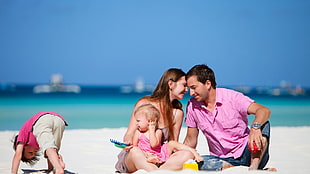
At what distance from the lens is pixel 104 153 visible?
726 centimetres

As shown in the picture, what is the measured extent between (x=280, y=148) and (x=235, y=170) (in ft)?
10.8

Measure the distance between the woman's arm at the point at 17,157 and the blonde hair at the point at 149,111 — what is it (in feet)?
4.08

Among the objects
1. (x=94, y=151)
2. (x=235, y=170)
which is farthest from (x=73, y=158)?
(x=235, y=170)

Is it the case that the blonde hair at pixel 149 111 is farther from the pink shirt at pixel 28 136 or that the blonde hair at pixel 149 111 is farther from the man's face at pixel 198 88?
the pink shirt at pixel 28 136

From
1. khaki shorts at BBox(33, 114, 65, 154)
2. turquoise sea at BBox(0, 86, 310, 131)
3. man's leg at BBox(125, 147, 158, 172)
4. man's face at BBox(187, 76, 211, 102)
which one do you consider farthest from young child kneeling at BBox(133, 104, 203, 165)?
turquoise sea at BBox(0, 86, 310, 131)

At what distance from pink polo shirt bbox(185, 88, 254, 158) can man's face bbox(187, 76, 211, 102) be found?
138 millimetres

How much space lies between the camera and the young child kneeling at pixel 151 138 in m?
4.80

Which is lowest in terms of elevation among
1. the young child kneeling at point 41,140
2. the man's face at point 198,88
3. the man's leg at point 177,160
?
the man's leg at point 177,160

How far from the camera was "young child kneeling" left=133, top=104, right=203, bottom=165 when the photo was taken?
4.80m

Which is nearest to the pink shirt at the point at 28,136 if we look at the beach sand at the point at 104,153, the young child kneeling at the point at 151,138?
the beach sand at the point at 104,153

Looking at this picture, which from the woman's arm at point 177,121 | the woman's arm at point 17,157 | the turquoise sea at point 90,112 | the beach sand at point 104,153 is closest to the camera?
the woman's arm at point 17,157

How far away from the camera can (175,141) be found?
4.95 metres

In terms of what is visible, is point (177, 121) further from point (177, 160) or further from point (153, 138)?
point (177, 160)

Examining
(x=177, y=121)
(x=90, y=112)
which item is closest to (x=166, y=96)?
(x=177, y=121)
